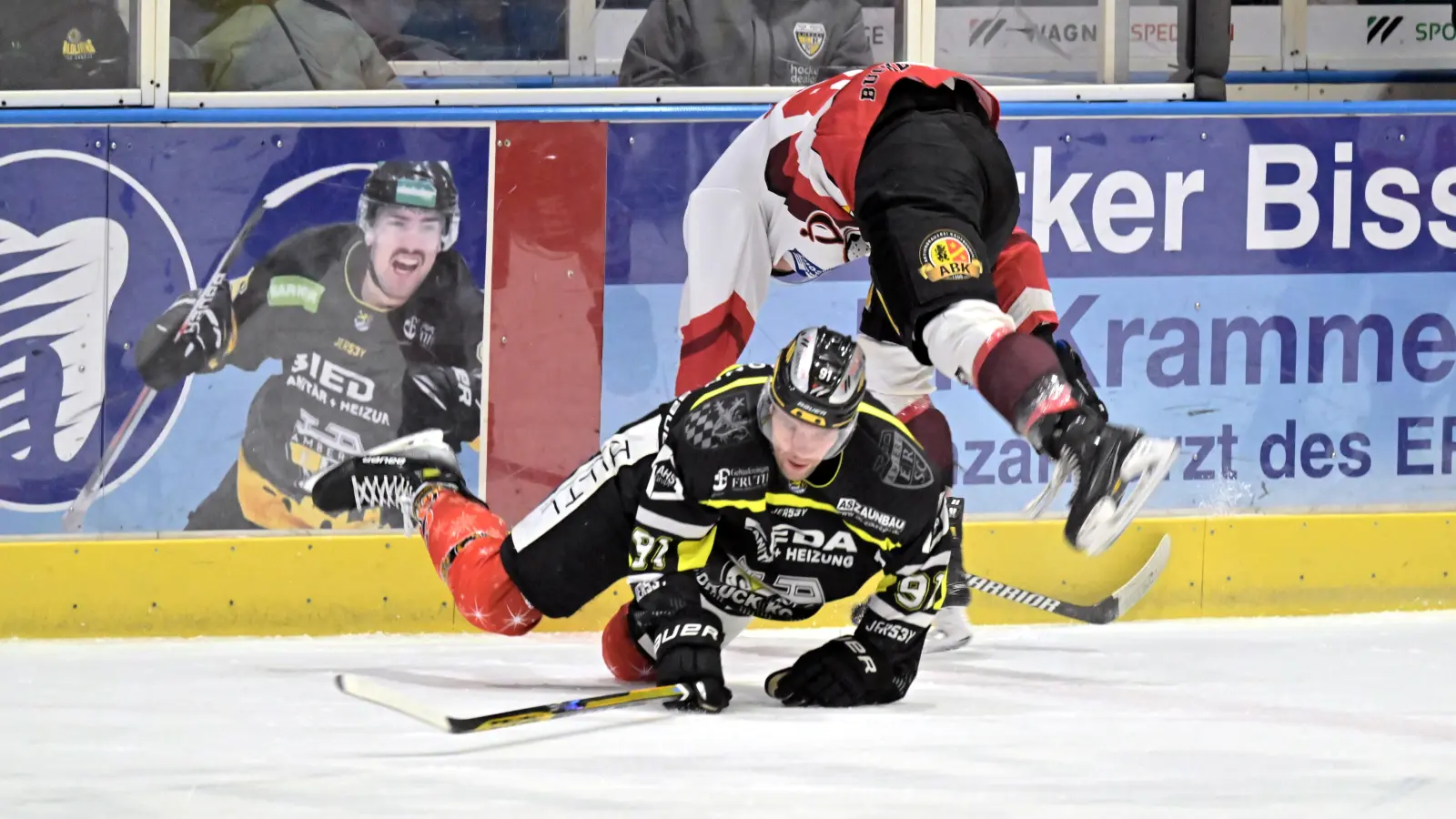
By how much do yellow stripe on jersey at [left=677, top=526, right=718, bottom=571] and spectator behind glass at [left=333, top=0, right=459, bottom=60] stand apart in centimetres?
183

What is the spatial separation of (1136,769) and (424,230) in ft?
7.93

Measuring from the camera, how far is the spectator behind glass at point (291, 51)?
4551mm

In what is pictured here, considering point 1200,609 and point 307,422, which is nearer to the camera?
point 307,422

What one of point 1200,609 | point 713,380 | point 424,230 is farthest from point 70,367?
point 1200,609

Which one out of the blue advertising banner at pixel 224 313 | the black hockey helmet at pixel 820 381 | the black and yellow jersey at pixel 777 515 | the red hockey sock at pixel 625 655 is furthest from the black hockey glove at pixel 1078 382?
the blue advertising banner at pixel 224 313

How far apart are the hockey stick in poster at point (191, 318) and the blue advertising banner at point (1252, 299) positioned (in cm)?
123

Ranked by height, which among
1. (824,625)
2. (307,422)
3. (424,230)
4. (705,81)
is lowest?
(824,625)

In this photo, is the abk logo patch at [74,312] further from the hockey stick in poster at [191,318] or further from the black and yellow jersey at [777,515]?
the black and yellow jersey at [777,515]

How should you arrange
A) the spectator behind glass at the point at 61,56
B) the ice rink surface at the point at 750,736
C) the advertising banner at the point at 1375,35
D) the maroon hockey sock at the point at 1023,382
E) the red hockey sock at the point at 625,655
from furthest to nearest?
the advertising banner at the point at 1375,35 → the spectator behind glass at the point at 61,56 → the red hockey sock at the point at 625,655 → the ice rink surface at the point at 750,736 → the maroon hockey sock at the point at 1023,382

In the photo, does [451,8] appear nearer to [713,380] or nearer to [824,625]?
[713,380]

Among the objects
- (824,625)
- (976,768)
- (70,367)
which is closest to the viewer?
(976,768)

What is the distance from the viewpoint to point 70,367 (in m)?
4.39

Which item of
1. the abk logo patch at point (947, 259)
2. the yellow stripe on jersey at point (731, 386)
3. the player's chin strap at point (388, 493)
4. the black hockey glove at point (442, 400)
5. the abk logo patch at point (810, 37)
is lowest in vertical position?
the player's chin strap at point (388, 493)

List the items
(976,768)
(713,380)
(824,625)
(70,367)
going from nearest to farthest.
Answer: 1. (976,768)
2. (713,380)
3. (70,367)
4. (824,625)
